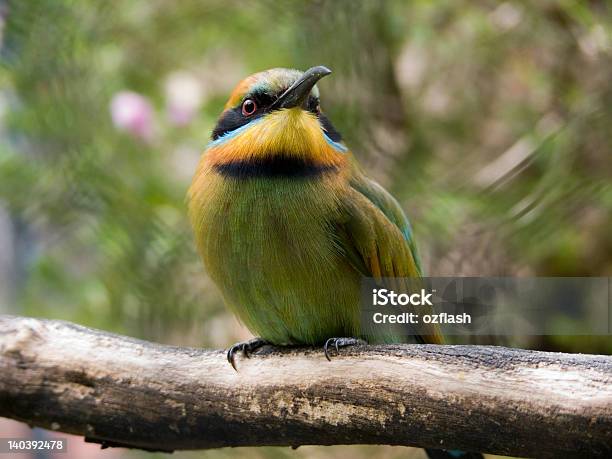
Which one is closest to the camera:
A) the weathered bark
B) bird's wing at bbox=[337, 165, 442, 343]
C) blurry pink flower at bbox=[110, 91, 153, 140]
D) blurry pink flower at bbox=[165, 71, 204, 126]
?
the weathered bark

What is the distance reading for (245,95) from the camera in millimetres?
2004

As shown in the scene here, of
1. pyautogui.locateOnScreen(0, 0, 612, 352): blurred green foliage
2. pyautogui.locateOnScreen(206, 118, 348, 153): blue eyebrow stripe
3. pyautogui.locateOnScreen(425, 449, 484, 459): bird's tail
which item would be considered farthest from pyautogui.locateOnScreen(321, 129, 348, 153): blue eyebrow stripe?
pyautogui.locateOnScreen(0, 0, 612, 352): blurred green foliage

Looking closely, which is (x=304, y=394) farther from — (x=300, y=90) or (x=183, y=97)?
(x=183, y=97)

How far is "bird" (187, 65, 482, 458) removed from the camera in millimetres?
1936

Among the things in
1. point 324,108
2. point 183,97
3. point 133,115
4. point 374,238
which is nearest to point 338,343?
point 374,238

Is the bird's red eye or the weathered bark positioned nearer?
the weathered bark

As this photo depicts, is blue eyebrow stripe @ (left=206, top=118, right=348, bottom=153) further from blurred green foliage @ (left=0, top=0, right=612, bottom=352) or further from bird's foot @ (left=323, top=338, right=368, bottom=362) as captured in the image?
blurred green foliage @ (left=0, top=0, right=612, bottom=352)

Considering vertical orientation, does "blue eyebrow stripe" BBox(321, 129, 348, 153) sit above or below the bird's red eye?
below

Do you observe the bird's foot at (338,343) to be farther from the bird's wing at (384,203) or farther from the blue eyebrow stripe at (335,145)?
the blue eyebrow stripe at (335,145)

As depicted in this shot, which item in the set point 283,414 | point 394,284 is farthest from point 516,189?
point 283,414

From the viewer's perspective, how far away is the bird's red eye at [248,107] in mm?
1993

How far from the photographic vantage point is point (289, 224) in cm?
193

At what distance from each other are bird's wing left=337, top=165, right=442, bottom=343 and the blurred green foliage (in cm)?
101

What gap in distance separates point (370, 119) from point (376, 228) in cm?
165
